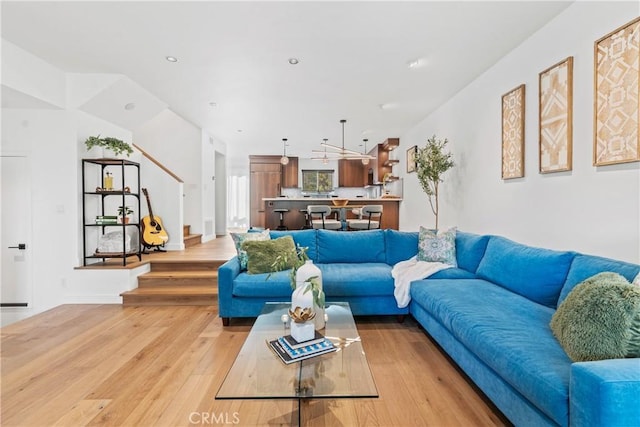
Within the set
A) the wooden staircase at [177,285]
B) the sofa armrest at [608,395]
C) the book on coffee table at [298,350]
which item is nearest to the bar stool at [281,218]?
the wooden staircase at [177,285]

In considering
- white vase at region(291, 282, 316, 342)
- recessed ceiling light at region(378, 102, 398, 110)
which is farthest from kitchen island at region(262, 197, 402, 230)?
white vase at region(291, 282, 316, 342)

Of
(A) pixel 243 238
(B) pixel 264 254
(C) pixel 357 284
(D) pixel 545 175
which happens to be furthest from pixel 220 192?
(D) pixel 545 175

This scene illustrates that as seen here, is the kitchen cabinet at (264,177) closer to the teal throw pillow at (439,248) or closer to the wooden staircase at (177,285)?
the wooden staircase at (177,285)

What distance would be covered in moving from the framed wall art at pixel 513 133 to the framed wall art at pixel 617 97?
832mm

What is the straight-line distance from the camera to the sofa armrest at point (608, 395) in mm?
1098

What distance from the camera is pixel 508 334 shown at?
1763 mm

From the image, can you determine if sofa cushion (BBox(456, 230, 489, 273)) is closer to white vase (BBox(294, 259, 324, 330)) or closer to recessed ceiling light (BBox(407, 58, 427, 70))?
white vase (BBox(294, 259, 324, 330))

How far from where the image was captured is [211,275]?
13.8ft

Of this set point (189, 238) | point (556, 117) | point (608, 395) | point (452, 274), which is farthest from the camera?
point (189, 238)

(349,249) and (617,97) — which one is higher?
(617,97)

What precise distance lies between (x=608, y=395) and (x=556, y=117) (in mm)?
2399

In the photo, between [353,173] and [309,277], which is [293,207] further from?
[309,277]

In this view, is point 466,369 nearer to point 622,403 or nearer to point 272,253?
point 622,403

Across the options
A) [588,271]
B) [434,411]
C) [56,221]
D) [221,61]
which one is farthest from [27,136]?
[588,271]
